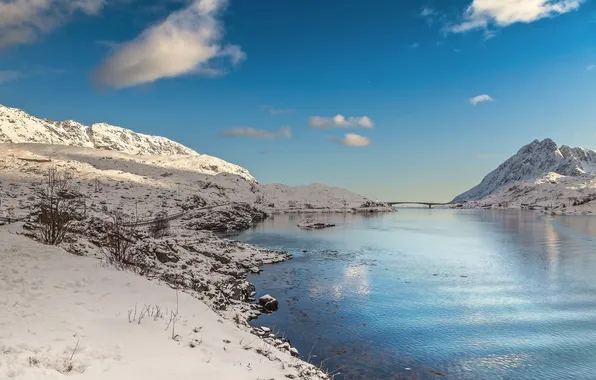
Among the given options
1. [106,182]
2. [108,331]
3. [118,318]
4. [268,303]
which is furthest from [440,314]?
[106,182]

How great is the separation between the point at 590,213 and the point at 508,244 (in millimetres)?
166537

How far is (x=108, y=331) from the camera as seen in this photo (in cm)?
1227

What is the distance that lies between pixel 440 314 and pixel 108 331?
21.9 meters

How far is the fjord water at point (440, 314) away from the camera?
1903 centimetres

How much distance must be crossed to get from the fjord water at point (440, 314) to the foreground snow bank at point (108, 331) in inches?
267

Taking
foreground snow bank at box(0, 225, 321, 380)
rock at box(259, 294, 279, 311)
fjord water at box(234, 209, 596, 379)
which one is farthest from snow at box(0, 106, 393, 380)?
fjord water at box(234, 209, 596, 379)

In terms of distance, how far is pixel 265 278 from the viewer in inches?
1510

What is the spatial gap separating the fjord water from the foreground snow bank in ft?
22.3

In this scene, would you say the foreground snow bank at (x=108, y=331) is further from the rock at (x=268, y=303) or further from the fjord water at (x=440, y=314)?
the rock at (x=268, y=303)

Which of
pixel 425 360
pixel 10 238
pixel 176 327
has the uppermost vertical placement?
pixel 10 238

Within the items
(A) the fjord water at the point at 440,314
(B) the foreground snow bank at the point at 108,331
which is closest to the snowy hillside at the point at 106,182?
(B) the foreground snow bank at the point at 108,331

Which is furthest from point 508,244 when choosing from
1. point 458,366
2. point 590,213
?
point 590,213

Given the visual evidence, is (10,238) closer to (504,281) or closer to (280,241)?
(504,281)

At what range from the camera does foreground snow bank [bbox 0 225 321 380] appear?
10133 millimetres
